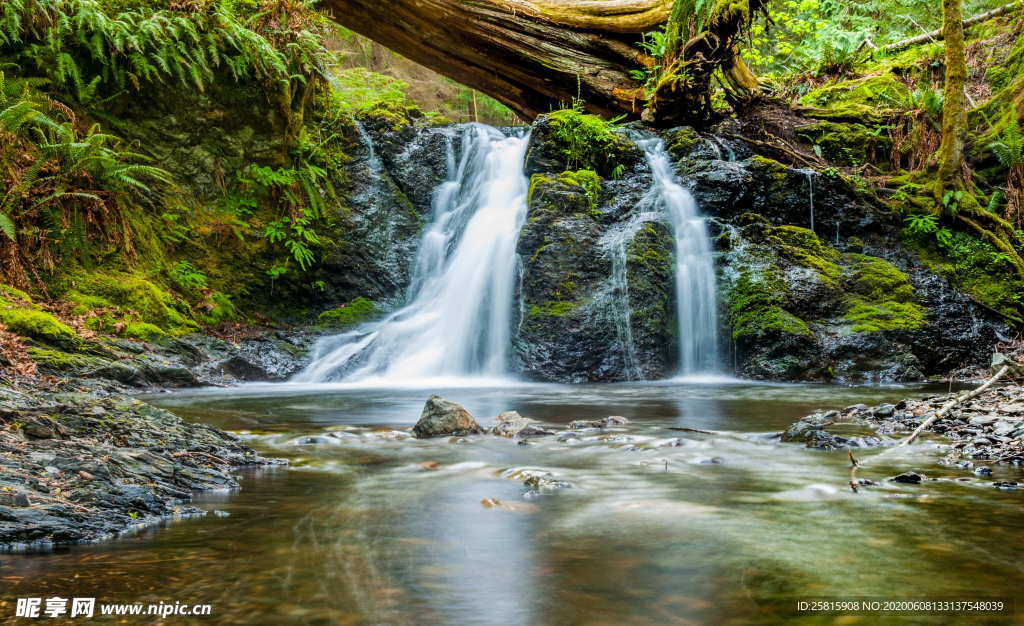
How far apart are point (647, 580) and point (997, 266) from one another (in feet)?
31.1

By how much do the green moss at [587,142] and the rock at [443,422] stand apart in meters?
6.47

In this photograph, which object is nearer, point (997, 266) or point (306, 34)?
point (997, 266)

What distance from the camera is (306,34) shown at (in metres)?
9.84

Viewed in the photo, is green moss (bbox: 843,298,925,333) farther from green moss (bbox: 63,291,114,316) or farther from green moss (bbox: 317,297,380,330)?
green moss (bbox: 63,291,114,316)

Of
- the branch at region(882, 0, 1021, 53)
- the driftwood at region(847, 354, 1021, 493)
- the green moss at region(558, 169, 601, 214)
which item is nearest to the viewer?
the driftwood at region(847, 354, 1021, 493)

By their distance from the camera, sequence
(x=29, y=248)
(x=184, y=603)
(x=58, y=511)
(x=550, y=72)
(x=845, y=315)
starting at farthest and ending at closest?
(x=550, y=72), (x=845, y=315), (x=29, y=248), (x=58, y=511), (x=184, y=603)

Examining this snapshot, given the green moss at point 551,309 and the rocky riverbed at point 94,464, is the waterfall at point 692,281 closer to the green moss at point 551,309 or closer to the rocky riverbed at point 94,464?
the green moss at point 551,309

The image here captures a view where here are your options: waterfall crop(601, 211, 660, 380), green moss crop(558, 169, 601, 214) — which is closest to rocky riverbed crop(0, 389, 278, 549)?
waterfall crop(601, 211, 660, 380)

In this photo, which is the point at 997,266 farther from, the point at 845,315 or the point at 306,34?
the point at 306,34

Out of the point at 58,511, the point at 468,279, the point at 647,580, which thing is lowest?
the point at 647,580

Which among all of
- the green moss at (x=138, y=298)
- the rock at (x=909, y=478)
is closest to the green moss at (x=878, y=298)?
the rock at (x=909, y=478)

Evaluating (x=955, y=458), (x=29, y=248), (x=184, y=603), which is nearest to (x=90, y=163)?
(x=29, y=248)

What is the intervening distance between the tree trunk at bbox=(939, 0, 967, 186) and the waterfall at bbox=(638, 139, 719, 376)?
3620 mm

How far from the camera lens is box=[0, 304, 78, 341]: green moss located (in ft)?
19.7
